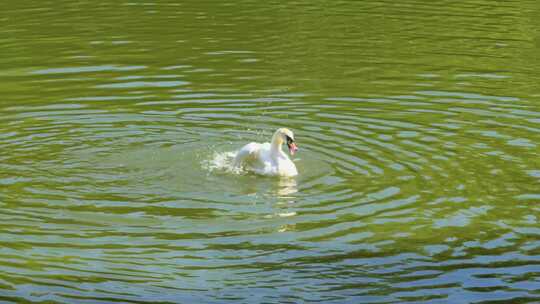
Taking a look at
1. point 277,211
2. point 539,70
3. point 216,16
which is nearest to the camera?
point 277,211

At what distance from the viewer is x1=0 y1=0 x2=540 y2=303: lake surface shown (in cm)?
1244

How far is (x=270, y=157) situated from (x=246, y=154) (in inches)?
14.5

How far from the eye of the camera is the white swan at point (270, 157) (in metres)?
16.6

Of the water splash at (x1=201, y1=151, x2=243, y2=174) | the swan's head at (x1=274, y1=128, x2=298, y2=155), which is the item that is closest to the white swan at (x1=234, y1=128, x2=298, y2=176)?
the swan's head at (x1=274, y1=128, x2=298, y2=155)

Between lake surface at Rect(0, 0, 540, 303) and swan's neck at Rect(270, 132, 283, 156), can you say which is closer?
lake surface at Rect(0, 0, 540, 303)

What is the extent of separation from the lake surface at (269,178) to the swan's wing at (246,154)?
0.88 feet

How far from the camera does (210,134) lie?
18750mm

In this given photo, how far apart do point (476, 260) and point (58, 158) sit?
281 inches

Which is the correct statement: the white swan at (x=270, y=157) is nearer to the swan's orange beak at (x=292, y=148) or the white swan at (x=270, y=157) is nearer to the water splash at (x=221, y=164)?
the swan's orange beak at (x=292, y=148)

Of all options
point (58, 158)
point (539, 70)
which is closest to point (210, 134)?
point (58, 158)

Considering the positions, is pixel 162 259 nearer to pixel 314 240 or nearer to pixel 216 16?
pixel 314 240

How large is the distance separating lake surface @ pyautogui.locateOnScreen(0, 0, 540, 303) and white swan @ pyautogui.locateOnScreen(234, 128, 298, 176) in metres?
0.20

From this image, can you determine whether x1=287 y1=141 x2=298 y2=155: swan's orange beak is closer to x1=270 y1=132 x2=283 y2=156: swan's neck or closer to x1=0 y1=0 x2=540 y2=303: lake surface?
x1=270 y1=132 x2=283 y2=156: swan's neck

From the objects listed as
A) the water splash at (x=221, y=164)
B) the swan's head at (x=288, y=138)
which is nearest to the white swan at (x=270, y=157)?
the swan's head at (x=288, y=138)
